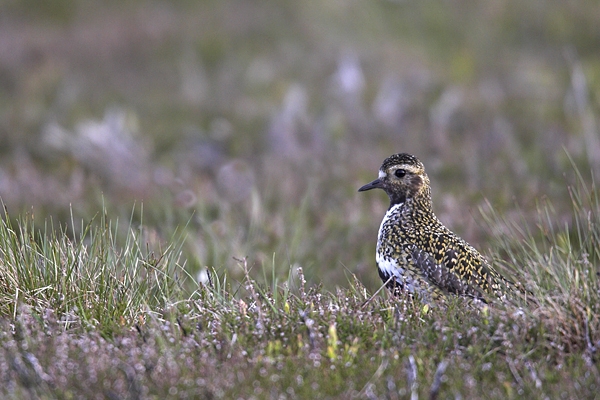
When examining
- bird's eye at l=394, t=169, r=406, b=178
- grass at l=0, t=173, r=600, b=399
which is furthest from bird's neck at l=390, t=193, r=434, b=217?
grass at l=0, t=173, r=600, b=399

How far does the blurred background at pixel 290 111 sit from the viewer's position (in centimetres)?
1119

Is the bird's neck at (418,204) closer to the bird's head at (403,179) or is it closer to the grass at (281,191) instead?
the bird's head at (403,179)

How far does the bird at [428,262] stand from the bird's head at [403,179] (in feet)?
0.36

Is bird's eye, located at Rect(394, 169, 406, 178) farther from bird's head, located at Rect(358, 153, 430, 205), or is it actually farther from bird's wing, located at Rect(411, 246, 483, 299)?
bird's wing, located at Rect(411, 246, 483, 299)

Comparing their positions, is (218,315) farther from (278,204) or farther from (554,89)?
(554,89)

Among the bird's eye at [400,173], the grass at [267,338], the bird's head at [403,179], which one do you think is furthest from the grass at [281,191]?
the bird's eye at [400,173]

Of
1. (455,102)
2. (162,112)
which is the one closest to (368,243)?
(455,102)

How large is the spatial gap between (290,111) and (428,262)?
10.9 meters

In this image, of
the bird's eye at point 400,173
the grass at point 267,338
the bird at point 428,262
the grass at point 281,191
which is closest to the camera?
the grass at point 267,338

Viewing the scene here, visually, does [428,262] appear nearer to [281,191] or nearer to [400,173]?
[400,173]

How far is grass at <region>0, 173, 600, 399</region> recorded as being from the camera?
11.7 ft

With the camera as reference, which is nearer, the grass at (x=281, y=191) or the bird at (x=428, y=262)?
the grass at (x=281, y=191)

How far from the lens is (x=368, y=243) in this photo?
9.67 m

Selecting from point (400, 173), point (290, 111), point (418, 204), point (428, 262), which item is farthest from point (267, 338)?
point (290, 111)
